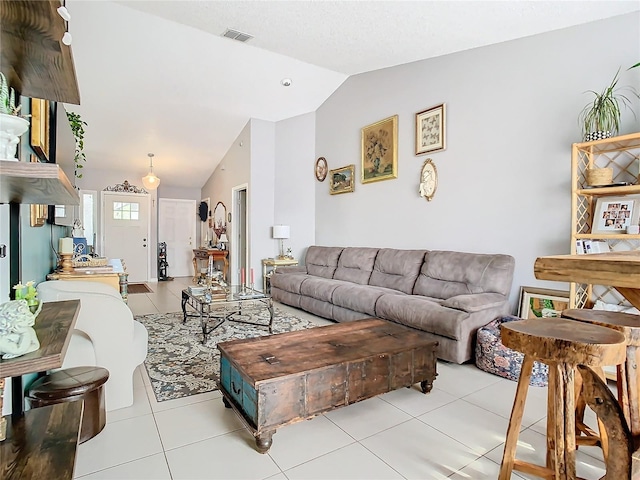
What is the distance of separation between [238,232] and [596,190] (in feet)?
18.8

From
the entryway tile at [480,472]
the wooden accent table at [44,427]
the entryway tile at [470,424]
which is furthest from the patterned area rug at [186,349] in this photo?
the entryway tile at [480,472]

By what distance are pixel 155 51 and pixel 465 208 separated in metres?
4.12

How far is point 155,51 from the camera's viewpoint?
4316mm

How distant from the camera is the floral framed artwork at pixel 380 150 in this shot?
15.2ft

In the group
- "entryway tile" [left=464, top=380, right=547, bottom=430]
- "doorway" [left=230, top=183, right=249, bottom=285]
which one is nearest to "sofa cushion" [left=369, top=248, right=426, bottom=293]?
"entryway tile" [left=464, top=380, right=547, bottom=430]

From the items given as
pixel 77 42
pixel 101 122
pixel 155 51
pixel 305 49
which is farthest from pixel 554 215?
pixel 101 122

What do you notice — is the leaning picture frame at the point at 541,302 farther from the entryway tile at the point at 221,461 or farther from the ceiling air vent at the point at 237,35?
the ceiling air vent at the point at 237,35

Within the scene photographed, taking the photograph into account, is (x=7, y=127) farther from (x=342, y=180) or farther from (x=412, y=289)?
(x=342, y=180)

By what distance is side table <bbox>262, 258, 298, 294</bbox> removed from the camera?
19.5 feet

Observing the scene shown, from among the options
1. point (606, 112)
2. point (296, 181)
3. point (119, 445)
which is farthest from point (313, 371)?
point (296, 181)

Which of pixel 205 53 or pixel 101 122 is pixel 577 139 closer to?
pixel 205 53

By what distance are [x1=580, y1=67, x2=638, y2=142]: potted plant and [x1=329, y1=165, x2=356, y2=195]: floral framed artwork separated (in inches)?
120

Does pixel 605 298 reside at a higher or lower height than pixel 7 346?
lower

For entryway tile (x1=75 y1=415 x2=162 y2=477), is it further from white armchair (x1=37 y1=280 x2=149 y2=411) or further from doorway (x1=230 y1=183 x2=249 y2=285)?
doorway (x1=230 y1=183 x2=249 y2=285)
